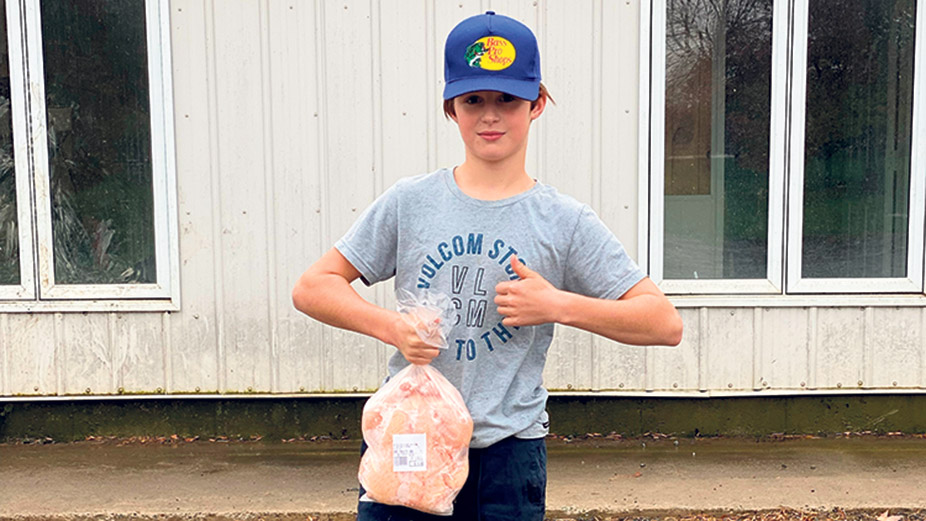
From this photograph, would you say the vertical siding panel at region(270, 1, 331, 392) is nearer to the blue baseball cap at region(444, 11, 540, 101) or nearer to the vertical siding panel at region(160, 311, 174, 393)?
the vertical siding panel at region(160, 311, 174, 393)

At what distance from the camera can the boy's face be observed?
6.65 feet

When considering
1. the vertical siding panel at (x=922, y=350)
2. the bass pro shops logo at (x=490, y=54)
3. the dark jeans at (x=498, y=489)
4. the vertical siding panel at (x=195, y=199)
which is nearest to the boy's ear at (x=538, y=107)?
the bass pro shops logo at (x=490, y=54)

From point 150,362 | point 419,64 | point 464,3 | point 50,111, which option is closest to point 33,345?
point 150,362

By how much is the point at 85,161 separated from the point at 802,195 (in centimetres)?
394

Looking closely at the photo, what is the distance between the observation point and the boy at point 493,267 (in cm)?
200

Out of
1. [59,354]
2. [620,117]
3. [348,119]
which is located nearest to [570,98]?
[620,117]

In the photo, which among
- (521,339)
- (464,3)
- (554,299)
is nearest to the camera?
(554,299)

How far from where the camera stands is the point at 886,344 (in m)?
5.00

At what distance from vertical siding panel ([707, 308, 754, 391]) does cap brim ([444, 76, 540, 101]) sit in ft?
10.7

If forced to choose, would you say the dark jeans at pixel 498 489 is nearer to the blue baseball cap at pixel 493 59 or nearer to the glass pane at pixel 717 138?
the blue baseball cap at pixel 493 59

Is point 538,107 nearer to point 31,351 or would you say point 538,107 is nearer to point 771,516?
point 771,516

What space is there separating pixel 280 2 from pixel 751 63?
2.55 m

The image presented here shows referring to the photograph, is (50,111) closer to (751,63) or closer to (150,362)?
(150,362)

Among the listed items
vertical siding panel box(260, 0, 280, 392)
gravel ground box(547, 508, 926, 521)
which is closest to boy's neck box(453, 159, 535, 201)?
gravel ground box(547, 508, 926, 521)
